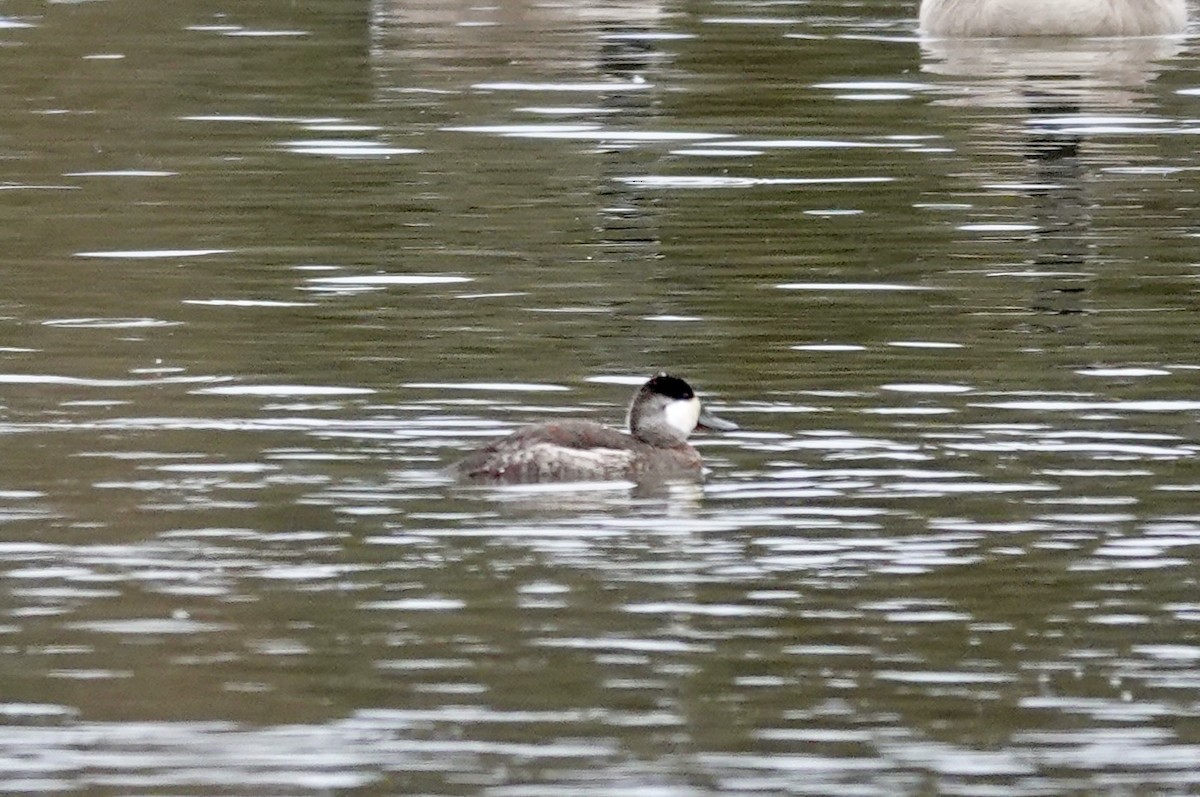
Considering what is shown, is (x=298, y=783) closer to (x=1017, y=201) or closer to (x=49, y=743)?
(x=49, y=743)

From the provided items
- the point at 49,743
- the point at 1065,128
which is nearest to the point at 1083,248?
the point at 1065,128

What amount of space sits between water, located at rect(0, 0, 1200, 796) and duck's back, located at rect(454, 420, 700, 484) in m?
0.19

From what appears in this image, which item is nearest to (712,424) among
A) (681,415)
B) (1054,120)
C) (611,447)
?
(681,415)

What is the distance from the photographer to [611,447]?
1492 cm

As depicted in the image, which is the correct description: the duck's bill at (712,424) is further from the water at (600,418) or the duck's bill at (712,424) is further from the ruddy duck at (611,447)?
the water at (600,418)

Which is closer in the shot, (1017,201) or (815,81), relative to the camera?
(1017,201)

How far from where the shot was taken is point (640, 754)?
34.9 ft

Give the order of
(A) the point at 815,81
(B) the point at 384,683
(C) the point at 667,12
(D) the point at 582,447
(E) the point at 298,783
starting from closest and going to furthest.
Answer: (E) the point at 298,783 < (B) the point at 384,683 < (D) the point at 582,447 < (A) the point at 815,81 < (C) the point at 667,12

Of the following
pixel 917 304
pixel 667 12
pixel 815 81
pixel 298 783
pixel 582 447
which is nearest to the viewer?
pixel 298 783

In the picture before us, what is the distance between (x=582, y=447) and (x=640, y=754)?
422cm

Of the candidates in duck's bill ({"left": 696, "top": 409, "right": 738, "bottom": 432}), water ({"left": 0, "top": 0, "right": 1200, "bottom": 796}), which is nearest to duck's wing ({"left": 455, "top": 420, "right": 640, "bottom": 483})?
water ({"left": 0, "top": 0, "right": 1200, "bottom": 796})

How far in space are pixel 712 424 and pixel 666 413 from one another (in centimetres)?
44

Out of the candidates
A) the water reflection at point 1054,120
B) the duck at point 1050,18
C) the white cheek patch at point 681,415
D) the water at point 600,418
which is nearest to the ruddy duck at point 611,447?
the white cheek patch at point 681,415

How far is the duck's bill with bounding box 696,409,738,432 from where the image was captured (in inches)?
609
